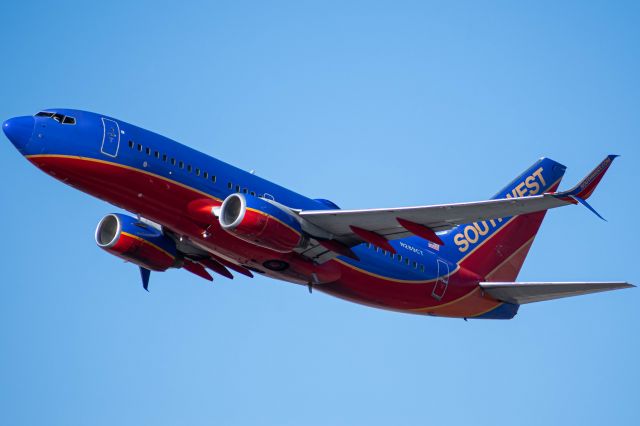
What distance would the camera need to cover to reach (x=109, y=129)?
38.8m

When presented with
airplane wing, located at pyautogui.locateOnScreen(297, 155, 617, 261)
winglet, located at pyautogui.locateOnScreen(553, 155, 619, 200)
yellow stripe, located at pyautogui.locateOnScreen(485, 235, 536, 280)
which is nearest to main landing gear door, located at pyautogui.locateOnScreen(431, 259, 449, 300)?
yellow stripe, located at pyautogui.locateOnScreen(485, 235, 536, 280)

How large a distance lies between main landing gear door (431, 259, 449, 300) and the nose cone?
19.3 meters

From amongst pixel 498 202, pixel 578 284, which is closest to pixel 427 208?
pixel 498 202

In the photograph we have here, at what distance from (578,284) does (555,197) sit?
8706mm

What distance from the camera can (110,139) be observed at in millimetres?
38625

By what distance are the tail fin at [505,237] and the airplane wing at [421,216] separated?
7.62 m

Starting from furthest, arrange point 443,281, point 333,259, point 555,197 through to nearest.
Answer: point 443,281, point 333,259, point 555,197

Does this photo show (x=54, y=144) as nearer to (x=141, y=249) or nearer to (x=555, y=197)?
(x=141, y=249)

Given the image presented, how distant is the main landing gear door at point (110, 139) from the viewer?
38469 millimetres

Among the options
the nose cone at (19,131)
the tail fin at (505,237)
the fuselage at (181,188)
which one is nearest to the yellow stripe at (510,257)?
the tail fin at (505,237)

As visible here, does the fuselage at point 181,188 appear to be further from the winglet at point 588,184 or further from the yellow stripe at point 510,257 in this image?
the winglet at point 588,184

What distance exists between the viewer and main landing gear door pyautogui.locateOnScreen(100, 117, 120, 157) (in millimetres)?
38469

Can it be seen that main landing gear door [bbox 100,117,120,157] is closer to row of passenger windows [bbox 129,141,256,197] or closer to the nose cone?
row of passenger windows [bbox 129,141,256,197]

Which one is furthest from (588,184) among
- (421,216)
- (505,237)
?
(505,237)
